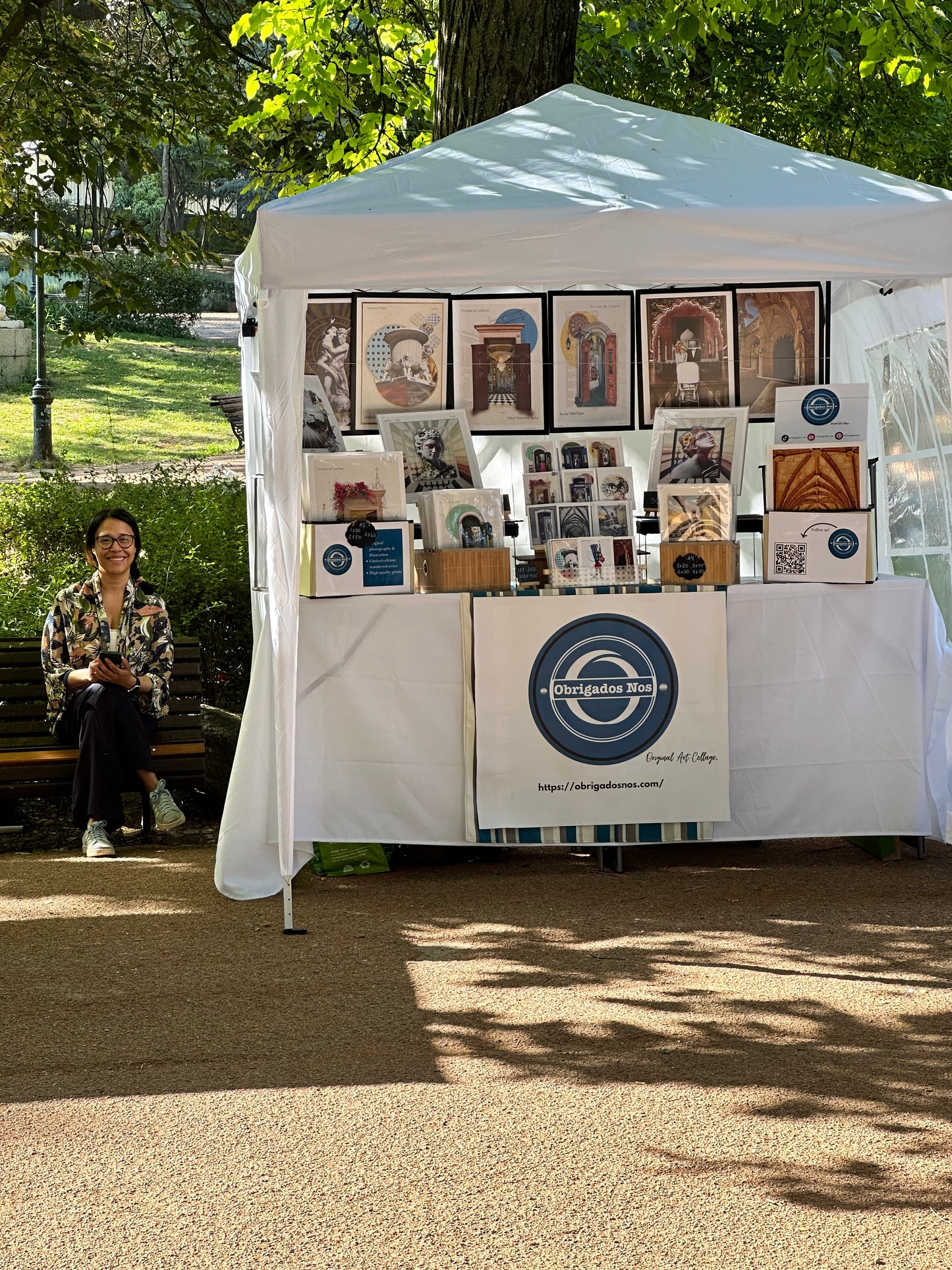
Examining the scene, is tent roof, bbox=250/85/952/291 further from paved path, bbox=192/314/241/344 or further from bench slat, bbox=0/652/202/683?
paved path, bbox=192/314/241/344

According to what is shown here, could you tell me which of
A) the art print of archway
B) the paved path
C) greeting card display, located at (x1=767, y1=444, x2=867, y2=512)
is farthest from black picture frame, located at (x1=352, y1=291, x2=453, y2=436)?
the paved path

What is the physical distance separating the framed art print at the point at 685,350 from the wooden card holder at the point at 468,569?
1.31 m

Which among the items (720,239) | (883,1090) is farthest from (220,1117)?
(720,239)

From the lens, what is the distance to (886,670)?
18.9 ft

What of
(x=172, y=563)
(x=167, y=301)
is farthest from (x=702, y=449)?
(x=167, y=301)

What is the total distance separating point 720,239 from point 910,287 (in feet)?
5.66

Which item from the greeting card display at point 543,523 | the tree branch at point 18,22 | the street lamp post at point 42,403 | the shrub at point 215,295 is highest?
the shrub at point 215,295

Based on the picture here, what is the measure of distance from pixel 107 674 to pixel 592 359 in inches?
102

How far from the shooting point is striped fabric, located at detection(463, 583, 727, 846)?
5637 millimetres

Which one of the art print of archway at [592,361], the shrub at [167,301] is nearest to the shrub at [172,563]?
the art print of archway at [592,361]

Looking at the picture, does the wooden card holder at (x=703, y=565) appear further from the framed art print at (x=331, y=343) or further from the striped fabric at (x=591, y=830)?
the framed art print at (x=331, y=343)

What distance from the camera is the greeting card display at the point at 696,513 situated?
227 inches

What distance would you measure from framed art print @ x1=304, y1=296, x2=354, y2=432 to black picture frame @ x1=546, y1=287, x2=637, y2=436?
930mm

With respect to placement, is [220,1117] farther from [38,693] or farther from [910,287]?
[910,287]
